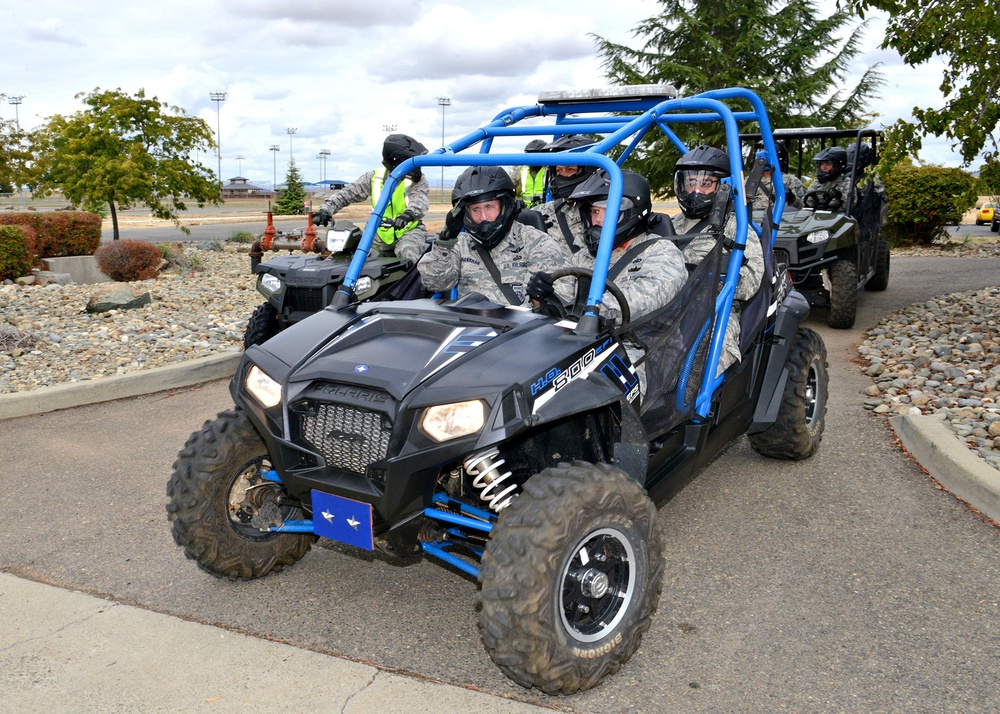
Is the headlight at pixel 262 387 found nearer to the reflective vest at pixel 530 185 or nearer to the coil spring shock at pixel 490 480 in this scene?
the coil spring shock at pixel 490 480

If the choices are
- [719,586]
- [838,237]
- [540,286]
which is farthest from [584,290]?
[838,237]

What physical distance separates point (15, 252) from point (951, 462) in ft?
37.3

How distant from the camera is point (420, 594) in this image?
4070 millimetres

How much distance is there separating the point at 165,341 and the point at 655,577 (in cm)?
672

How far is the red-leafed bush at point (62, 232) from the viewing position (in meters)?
13.5

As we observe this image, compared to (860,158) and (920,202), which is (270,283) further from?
(920,202)

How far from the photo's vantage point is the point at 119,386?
737 centimetres

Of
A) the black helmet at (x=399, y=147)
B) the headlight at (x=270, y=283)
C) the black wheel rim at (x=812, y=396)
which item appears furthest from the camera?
the headlight at (x=270, y=283)

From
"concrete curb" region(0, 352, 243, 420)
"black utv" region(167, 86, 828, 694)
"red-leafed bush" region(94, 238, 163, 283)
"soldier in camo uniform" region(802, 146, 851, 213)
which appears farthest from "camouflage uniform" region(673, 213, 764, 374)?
"red-leafed bush" region(94, 238, 163, 283)

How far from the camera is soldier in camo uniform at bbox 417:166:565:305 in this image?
4.41 meters

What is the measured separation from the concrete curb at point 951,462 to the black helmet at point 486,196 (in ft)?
9.39

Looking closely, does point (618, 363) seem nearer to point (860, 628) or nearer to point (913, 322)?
point (860, 628)

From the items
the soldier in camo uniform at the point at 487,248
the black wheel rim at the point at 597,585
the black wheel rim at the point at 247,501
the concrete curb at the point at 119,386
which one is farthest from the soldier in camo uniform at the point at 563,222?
the concrete curb at the point at 119,386

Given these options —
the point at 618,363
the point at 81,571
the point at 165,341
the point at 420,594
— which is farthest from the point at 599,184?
the point at 165,341
